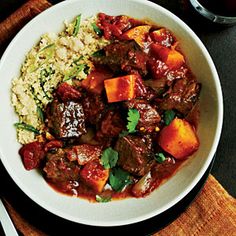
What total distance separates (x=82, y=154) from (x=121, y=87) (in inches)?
21.6

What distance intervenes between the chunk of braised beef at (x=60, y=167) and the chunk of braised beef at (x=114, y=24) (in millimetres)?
967

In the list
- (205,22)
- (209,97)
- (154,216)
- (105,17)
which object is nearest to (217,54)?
(205,22)

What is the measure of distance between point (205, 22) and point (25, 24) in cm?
146

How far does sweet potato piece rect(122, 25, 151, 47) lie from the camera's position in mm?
4623

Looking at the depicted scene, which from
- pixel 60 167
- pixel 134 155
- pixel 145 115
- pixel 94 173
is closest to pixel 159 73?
pixel 145 115

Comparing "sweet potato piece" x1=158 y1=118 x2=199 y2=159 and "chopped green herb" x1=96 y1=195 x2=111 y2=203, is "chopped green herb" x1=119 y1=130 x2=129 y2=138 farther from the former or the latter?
"chopped green herb" x1=96 y1=195 x2=111 y2=203

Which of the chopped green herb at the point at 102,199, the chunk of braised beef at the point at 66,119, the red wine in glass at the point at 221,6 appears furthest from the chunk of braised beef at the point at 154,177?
the red wine in glass at the point at 221,6

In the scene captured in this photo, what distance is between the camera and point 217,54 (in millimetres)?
5051

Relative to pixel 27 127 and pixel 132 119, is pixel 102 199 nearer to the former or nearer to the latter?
pixel 132 119

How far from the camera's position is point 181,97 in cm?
441

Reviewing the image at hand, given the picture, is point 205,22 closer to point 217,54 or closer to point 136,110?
point 217,54

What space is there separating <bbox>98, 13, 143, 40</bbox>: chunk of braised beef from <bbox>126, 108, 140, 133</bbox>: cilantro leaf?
Result: 0.66 meters

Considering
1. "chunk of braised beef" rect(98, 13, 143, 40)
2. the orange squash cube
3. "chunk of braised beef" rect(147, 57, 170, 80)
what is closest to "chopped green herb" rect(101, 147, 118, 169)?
the orange squash cube

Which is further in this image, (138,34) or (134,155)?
(138,34)
